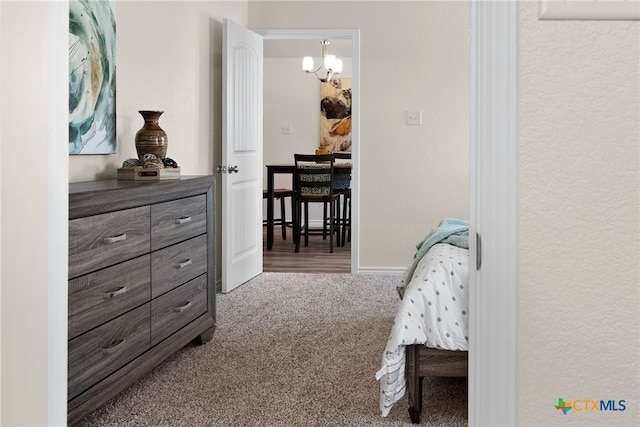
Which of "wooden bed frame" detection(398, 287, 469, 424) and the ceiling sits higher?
the ceiling

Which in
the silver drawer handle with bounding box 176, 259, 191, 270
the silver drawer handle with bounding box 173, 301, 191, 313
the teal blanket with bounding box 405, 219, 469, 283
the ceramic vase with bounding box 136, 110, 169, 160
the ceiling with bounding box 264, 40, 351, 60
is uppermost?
the ceiling with bounding box 264, 40, 351, 60

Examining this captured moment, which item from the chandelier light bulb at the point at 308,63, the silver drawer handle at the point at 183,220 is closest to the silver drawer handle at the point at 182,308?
the silver drawer handle at the point at 183,220

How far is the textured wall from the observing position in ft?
3.67

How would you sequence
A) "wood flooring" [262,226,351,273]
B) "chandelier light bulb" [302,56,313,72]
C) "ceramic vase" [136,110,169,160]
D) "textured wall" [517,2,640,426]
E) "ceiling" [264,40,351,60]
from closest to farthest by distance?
"textured wall" [517,2,640,426] → "ceramic vase" [136,110,169,160] → "wood flooring" [262,226,351,273] → "chandelier light bulb" [302,56,313,72] → "ceiling" [264,40,351,60]

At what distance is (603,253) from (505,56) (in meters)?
0.35

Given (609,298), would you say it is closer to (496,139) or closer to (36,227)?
(496,139)

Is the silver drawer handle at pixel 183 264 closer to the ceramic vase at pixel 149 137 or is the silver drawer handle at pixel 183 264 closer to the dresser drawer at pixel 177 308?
the dresser drawer at pixel 177 308

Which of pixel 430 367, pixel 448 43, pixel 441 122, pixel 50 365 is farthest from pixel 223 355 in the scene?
pixel 448 43

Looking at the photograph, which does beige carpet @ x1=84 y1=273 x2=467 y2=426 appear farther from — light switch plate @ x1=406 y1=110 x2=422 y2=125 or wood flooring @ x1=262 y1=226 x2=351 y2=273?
light switch plate @ x1=406 y1=110 x2=422 y2=125

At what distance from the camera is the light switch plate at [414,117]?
19.4 ft

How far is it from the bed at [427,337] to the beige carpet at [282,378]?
0.15m

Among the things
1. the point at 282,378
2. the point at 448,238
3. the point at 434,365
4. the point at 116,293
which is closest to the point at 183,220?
the point at 116,293

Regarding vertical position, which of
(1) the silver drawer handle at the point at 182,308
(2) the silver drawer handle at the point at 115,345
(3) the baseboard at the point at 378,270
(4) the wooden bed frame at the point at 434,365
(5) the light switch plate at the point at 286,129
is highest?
(5) the light switch plate at the point at 286,129

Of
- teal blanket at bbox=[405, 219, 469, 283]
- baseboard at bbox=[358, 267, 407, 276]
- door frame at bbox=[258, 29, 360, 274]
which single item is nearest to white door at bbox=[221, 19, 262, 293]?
door frame at bbox=[258, 29, 360, 274]
